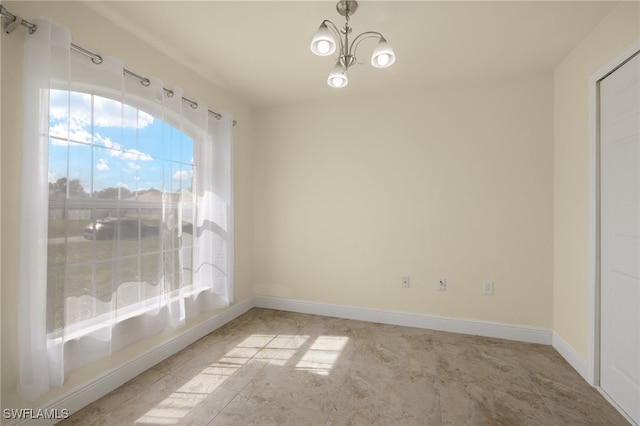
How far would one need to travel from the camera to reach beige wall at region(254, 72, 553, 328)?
2.69 meters

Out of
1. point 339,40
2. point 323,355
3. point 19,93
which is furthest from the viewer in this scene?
point 323,355

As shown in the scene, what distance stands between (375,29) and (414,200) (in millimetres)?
1679

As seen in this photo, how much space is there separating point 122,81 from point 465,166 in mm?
3026

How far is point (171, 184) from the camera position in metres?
2.33

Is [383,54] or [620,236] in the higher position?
[383,54]

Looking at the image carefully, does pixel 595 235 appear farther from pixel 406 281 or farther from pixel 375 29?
pixel 375 29

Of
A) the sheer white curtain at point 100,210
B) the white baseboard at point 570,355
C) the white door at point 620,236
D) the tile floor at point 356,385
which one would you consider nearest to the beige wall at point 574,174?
the white baseboard at point 570,355

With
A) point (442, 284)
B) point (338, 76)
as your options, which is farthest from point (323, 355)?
point (338, 76)

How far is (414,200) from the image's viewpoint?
9.93 ft

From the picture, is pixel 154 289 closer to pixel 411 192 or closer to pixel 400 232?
pixel 400 232

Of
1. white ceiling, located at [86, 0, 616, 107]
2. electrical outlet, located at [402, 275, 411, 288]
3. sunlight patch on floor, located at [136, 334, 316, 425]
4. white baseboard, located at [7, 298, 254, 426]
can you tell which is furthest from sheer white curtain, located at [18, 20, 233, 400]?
electrical outlet, located at [402, 275, 411, 288]

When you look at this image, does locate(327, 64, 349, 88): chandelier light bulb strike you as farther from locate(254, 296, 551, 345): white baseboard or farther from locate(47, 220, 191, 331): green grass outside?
locate(254, 296, 551, 345): white baseboard

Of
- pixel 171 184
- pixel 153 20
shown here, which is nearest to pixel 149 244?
pixel 171 184

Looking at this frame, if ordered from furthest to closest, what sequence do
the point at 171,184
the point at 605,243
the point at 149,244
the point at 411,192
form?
1. the point at 411,192
2. the point at 171,184
3. the point at 149,244
4. the point at 605,243
